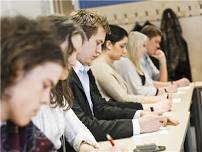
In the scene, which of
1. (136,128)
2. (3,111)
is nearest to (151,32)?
(136,128)

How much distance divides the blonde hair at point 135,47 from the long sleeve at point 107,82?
0.72 m

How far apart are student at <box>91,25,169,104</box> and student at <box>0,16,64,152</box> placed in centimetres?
219

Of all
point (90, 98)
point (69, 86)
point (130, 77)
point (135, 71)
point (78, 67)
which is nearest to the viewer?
point (69, 86)

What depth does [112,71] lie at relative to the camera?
3.26 m

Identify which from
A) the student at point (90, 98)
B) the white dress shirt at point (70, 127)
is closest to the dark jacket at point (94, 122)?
the student at point (90, 98)

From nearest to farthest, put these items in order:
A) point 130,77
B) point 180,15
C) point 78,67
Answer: point 78,67 → point 130,77 → point 180,15

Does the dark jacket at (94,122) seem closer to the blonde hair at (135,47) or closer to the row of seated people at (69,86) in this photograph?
the row of seated people at (69,86)

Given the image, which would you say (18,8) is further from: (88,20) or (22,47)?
(22,47)

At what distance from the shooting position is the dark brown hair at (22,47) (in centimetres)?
92

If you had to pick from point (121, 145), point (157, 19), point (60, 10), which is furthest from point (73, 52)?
point (157, 19)

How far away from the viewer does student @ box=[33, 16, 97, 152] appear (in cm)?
170

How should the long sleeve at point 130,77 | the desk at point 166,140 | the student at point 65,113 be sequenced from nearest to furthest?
the student at point 65,113, the desk at point 166,140, the long sleeve at point 130,77

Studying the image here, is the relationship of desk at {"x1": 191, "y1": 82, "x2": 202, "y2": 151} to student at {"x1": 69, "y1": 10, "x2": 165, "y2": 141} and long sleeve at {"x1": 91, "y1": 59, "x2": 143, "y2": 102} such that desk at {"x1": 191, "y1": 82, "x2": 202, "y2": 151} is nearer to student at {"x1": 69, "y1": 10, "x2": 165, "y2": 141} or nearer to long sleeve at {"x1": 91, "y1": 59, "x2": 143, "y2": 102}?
long sleeve at {"x1": 91, "y1": 59, "x2": 143, "y2": 102}

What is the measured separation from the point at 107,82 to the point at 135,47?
0.91 meters
